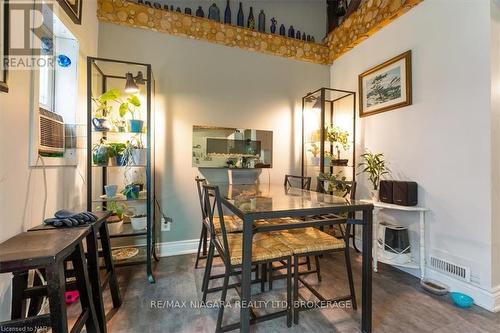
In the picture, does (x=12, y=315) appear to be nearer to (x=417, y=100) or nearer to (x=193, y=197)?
(x=193, y=197)

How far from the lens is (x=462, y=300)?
1.68 meters

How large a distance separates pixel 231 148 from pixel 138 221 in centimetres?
133

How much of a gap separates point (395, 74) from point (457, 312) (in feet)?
7.21

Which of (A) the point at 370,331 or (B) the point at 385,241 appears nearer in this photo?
(A) the point at 370,331

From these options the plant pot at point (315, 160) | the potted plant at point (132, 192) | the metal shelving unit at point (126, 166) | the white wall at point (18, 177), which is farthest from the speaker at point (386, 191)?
the white wall at point (18, 177)

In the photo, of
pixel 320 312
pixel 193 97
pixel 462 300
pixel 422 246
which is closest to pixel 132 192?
pixel 193 97

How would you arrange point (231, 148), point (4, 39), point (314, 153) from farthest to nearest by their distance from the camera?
1. point (314, 153)
2. point (231, 148)
3. point (4, 39)

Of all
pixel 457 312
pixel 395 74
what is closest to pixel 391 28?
pixel 395 74

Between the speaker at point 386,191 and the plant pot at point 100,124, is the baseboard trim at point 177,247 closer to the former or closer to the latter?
the plant pot at point 100,124

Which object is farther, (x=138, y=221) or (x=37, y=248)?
(x=138, y=221)

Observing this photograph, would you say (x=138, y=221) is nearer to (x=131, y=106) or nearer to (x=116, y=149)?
(x=116, y=149)

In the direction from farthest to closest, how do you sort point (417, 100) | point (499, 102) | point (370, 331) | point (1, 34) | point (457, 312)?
point (417, 100) → point (499, 102) → point (457, 312) → point (370, 331) → point (1, 34)

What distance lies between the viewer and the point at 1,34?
1066mm

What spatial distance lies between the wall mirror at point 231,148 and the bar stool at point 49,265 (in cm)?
167
